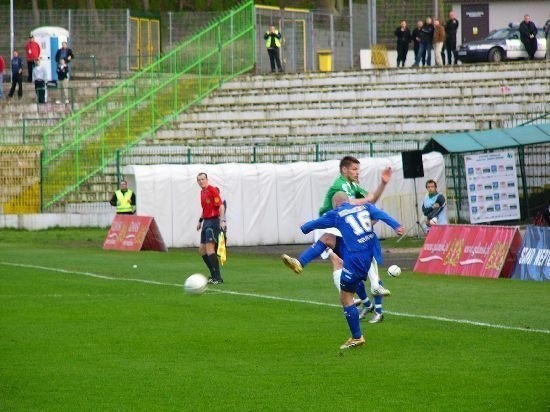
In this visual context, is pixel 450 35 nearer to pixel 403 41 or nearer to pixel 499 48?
pixel 403 41

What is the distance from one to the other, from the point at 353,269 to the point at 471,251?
10613 mm

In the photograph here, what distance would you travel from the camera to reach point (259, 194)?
124 feet

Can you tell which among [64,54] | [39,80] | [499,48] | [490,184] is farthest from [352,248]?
[64,54]

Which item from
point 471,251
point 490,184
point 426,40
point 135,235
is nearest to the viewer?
point 471,251

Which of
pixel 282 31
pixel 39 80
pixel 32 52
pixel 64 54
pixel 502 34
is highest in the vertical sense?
pixel 282 31

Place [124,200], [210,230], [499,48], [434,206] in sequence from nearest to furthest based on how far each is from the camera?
1. [210,230]
2. [434,206]
3. [124,200]
4. [499,48]

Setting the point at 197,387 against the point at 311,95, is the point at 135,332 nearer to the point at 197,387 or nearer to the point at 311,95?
the point at 197,387

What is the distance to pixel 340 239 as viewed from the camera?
17188 mm

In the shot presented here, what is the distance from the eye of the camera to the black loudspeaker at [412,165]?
116 ft

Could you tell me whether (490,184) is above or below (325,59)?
below

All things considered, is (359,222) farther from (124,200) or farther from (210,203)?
(124,200)

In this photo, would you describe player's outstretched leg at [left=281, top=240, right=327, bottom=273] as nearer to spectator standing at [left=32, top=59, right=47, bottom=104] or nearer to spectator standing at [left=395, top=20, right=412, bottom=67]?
spectator standing at [left=395, top=20, right=412, bottom=67]

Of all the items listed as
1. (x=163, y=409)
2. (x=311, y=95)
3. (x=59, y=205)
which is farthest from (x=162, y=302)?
(x=311, y=95)

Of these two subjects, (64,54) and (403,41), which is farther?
(64,54)
